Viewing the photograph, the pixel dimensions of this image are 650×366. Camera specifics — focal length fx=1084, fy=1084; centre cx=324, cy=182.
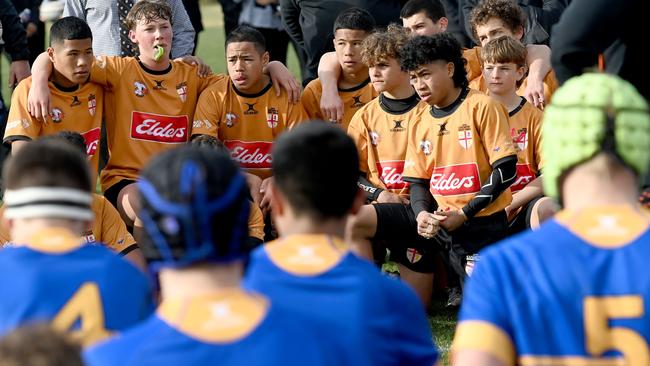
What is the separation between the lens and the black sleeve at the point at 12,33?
29.7 ft

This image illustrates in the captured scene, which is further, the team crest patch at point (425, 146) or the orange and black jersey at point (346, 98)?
the orange and black jersey at point (346, 98)

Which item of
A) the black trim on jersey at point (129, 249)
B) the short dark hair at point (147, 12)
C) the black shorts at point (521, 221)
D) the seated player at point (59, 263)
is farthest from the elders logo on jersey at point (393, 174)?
the seated player at point (59, 263)

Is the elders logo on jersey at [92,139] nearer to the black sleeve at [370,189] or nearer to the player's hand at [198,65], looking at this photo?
the player's hand at [198,65]

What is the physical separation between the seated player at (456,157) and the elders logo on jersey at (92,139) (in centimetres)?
224

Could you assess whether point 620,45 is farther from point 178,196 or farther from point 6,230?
point 6,230

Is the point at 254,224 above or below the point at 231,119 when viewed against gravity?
below

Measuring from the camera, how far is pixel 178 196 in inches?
98.6

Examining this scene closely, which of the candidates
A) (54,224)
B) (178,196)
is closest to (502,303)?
(178,196)

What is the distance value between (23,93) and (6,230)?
1.31m

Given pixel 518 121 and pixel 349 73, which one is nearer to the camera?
pixel 518 121

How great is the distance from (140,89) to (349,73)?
4.97 feet

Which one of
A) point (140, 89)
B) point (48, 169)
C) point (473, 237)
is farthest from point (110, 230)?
point (48, 169)

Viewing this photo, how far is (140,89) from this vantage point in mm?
7754

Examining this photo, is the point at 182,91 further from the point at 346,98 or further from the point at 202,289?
the point at 202,289
